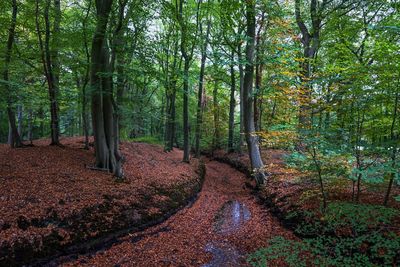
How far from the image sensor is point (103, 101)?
873 cm

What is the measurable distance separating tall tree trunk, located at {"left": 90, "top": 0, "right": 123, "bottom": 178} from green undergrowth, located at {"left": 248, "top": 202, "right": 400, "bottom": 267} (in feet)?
18.2

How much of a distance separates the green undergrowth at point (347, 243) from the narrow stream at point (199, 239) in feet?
2.01

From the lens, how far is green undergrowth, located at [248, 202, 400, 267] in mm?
4070

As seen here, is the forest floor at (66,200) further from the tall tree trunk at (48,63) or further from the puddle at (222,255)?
the puddle at (222,255)

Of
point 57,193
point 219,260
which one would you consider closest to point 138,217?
point 57,193

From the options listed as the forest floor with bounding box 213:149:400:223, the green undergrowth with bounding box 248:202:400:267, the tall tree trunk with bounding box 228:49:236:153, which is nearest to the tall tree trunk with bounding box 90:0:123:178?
the forest floor with bounding box 213:149:400:223

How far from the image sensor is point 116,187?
732cm

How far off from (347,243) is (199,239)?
3.28m

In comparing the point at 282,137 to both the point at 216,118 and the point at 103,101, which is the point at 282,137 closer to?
the point at 103,101

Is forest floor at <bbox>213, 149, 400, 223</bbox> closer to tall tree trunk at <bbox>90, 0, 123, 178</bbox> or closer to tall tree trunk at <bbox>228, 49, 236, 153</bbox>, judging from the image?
tall tree trunk at <bbox>90, 0, 123, 178</bbox>

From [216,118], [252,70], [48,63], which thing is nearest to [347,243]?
[252,70]

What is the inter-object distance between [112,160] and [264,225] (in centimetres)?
551

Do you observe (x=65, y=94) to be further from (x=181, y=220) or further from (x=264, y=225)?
(x=264, y=225)

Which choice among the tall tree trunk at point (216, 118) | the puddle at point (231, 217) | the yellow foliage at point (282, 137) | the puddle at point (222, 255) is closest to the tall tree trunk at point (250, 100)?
the puddle at point (231, 217)
